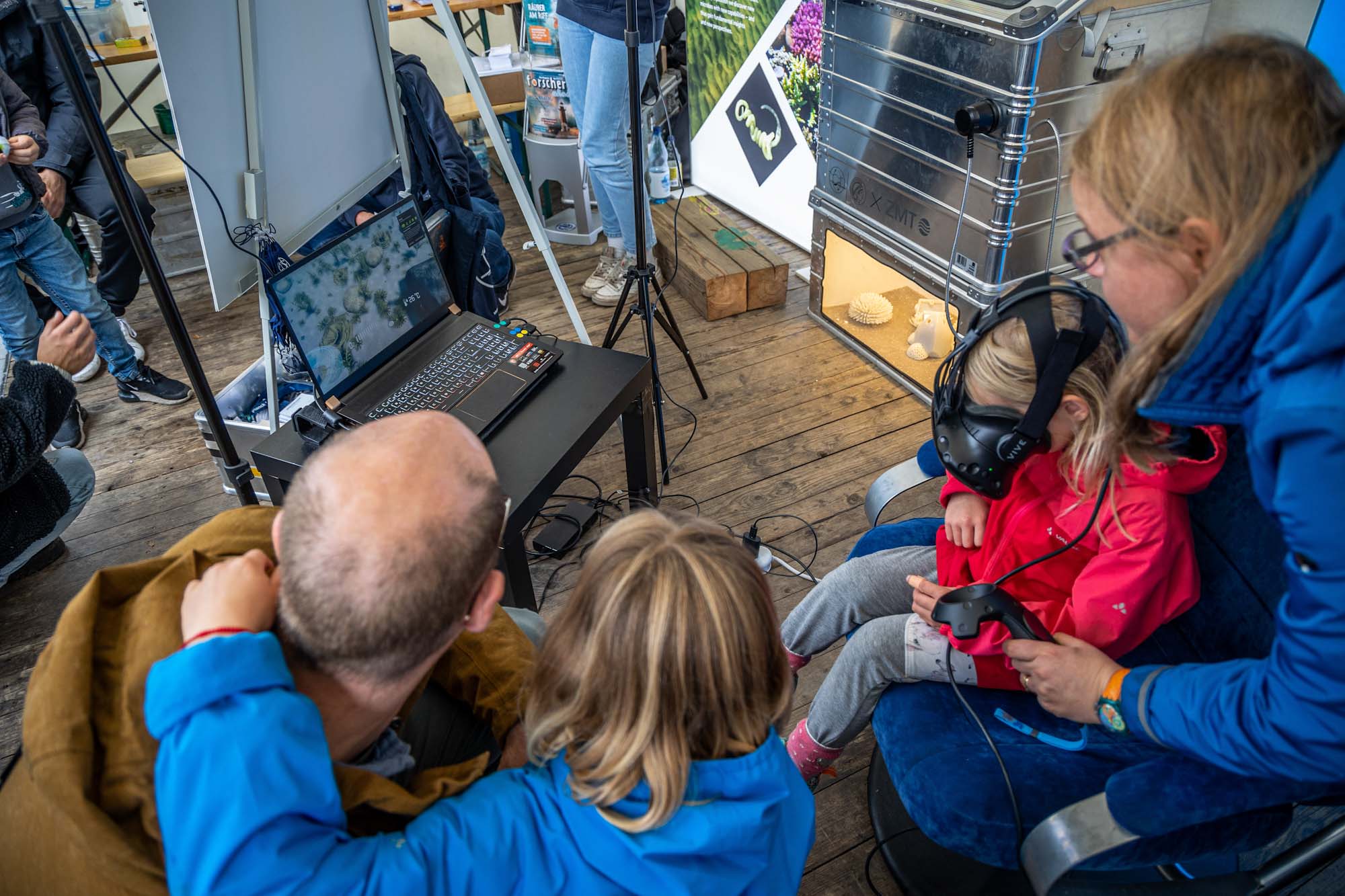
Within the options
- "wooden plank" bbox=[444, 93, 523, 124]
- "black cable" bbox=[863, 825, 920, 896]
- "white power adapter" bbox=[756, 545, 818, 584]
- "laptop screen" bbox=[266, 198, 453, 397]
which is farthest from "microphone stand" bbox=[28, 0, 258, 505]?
"wooden plank" bbox=[444, 93, 523, 124]

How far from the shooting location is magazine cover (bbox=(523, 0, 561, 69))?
12.4 ft

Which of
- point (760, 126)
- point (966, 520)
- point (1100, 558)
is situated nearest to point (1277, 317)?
point (1100, 558)

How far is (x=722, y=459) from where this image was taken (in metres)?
2.57

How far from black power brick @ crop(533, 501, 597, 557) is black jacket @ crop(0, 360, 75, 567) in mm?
1088

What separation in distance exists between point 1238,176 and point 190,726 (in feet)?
3.65

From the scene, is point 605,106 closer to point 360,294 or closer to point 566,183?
point 566,183

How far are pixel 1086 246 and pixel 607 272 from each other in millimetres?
2689

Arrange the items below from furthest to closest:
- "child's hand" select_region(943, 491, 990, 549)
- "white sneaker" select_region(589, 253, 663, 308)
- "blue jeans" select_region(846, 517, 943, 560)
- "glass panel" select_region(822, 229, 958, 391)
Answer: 1. "white sneaker" select_region(589, 253, 663, 308)
2. "glass panel" select_region(822, 229, 958, 391)
3. "blue jeans" select_region(846, 517, 943, 560)
4. "child's hand" select_region(943, 491, 990, 549)

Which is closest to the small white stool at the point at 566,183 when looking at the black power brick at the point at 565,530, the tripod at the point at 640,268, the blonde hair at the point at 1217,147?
the tripod at the point at 640,268

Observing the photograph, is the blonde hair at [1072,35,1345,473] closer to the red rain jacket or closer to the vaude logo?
the red rain jacket

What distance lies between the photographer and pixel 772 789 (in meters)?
0.92

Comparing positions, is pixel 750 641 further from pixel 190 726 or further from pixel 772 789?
pixel 190 726

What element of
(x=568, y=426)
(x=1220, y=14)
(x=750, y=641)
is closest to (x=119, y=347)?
(x=568, y=426)

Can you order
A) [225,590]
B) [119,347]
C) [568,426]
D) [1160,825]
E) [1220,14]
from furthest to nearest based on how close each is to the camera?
[119,347]
[1220,14]
[568,426]
[1160,825]
[225,590]
